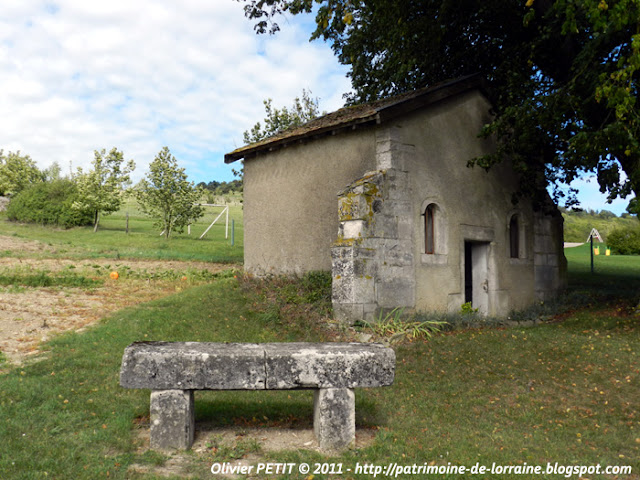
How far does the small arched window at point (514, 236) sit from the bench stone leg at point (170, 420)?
11089 millimetres

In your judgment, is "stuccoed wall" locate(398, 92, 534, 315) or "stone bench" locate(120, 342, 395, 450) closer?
"stone bench" locate(120, 342, 395, 450)

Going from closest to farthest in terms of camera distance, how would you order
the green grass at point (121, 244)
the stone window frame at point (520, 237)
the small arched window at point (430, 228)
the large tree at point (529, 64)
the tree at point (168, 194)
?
the large tree at point (529, 64), the small arched window at point (430, 228), the stone window frame at point (520, 237), the green grass at point (121, 244), the tree at point (168, 194)

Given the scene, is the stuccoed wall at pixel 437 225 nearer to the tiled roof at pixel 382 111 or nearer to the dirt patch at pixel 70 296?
the tiled roof at pixel 382 111

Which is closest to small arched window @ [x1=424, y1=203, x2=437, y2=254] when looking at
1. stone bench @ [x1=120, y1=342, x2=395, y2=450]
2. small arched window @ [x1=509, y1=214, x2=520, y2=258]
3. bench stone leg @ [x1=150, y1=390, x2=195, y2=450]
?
small arched window @ [x1=509, y1=214, x2=520, y2=258]

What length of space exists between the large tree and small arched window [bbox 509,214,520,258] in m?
1.01

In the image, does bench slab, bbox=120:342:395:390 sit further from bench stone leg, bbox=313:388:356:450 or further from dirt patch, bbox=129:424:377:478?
dirt patch, bbox=129:424:377:478

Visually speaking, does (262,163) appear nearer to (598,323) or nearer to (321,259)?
(321,259)

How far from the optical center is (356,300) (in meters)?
9.75

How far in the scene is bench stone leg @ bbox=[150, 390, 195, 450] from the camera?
468 centimetres

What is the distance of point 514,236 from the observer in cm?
1374

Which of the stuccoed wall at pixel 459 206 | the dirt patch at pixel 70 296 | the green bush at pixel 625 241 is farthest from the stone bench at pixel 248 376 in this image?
the green bush at pixel 625 241

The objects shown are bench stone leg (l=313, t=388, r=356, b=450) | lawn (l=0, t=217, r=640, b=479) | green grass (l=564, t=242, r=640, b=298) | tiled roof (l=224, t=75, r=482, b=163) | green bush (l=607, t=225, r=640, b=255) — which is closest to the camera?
lawn (l=0, t=217, r=640, b=479)

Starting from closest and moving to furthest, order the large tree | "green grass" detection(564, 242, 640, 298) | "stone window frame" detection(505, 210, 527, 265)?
the large tree → "stone window frame" detection(505, 210, 527, 265) → "green grass" detection(564, 242, 640, 298)

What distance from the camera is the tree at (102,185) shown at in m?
30.3
